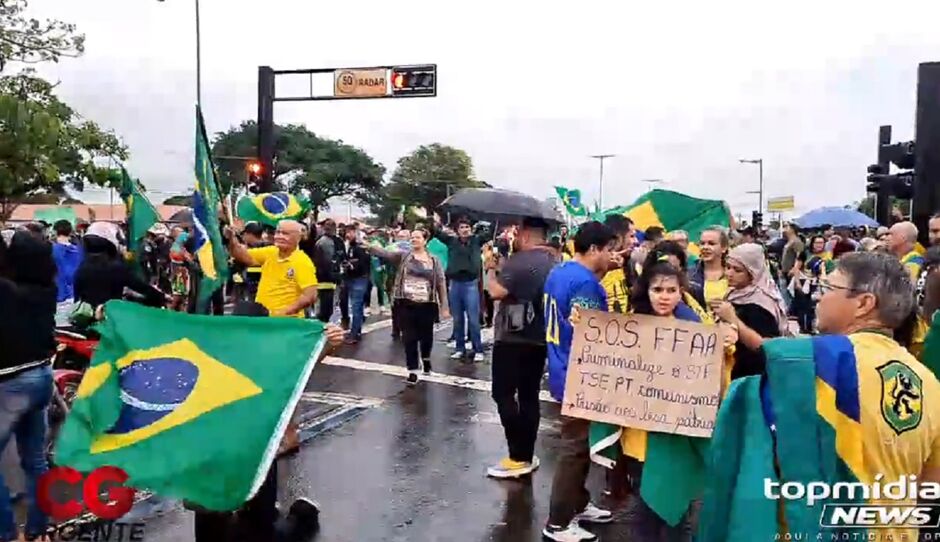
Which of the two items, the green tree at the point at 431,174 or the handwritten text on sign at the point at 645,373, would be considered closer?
the handwritten text on sign at the point at 645,373

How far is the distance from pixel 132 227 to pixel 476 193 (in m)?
3.16

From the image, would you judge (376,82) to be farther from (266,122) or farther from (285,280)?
(285,280)

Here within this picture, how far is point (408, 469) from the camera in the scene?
6.60m

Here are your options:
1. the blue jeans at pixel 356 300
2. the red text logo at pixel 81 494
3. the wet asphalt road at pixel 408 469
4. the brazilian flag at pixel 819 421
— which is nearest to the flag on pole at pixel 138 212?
the wet asphalt road at pixel 408 469

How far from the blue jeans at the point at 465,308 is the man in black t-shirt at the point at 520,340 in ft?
16.7

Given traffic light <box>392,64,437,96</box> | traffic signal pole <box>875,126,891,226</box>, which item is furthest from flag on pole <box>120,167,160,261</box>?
traffic light <box>392,64,437,96</box>

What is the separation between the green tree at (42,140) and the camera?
1741cm

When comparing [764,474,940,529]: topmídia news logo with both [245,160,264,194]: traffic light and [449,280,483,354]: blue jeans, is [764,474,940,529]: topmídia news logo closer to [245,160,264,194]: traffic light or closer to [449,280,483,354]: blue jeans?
[449,280,483,354]: blue jeans

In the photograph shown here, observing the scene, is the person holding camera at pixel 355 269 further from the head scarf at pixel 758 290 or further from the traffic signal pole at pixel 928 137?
the head scarf at pixel 758 290

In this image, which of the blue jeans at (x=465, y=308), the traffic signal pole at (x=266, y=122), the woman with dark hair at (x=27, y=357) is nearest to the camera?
the woman with dark hair at (x=27, y=357)

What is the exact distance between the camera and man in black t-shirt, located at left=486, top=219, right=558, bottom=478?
6094mm

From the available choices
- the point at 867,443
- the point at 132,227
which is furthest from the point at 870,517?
the point at 132,227

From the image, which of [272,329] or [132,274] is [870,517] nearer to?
[272,329]

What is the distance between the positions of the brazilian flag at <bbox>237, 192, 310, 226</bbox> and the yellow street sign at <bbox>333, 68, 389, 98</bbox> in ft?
26.8
